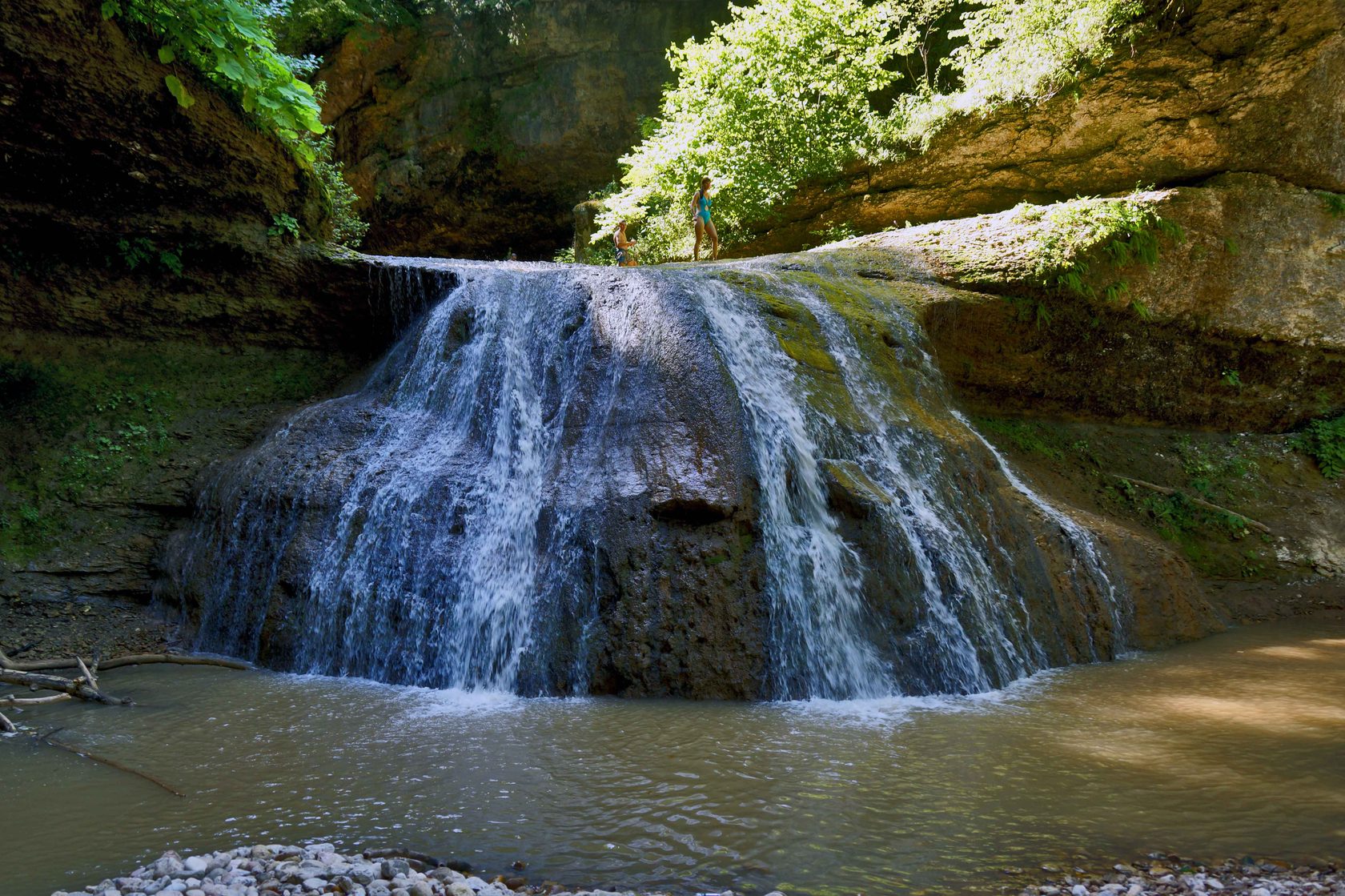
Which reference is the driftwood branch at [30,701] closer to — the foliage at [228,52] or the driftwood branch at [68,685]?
the driftwood branch at [68,685]

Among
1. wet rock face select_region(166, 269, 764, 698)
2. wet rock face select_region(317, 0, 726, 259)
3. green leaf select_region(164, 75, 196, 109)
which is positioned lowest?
wet rock face select_region(166, 269, 764, 698)

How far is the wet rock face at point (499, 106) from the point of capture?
1847 centimetres

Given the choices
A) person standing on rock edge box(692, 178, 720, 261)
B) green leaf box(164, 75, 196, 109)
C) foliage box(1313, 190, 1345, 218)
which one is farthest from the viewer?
person standing on rock edge box(692, 178, 720, 261)

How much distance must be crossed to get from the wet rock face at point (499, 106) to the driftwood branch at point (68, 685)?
1536 centimetres

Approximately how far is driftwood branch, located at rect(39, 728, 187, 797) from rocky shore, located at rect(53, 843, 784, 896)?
0.82 m

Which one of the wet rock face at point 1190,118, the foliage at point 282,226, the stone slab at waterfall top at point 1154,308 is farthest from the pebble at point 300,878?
the wet rock face at point 1190,118

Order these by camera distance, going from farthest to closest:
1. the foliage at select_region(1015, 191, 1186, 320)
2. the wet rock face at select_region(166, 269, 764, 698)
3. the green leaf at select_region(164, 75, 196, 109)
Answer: the foliage at select_region(1015, 191, 1186, 320) < the green leaf at select_region(164, 75, 196, 109) < the wet rock face at select_region(166, 269, 764, 698)

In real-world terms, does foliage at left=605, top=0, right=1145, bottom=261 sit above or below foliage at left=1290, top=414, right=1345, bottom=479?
above

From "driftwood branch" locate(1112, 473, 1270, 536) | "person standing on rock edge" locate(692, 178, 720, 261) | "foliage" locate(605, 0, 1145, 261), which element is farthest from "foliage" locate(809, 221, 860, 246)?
"driftwood branch" locate(1112, 473, 1270, 536)

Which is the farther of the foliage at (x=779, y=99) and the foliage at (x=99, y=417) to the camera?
the foliage at (x=779, y=99)

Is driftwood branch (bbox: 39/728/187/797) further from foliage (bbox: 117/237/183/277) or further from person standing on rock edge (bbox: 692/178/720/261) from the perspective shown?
person standing on rock edge (bbox: 692/178/720/261)

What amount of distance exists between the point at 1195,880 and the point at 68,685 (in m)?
5.78

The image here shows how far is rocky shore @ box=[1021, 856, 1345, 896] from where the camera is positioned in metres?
2.66

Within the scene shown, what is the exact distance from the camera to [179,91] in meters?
6.94
